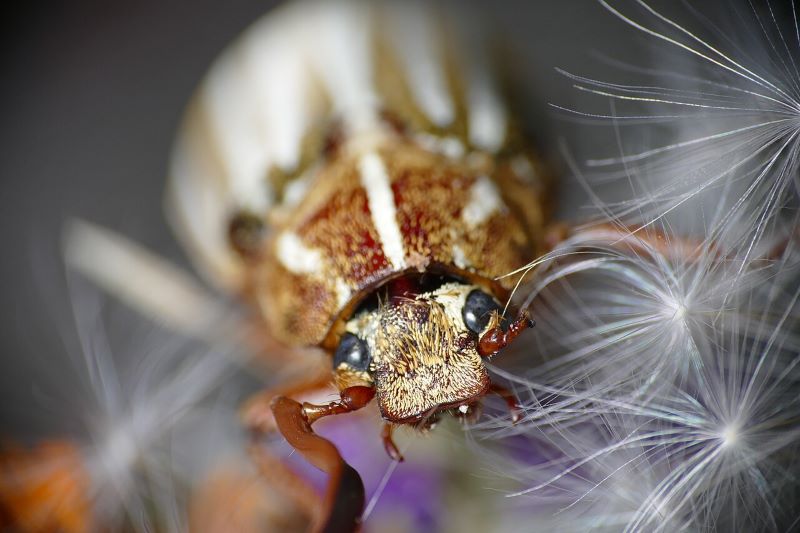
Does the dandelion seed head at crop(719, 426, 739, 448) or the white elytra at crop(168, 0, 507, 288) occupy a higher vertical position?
the white elytra at crop(168, 0, 507, 288)

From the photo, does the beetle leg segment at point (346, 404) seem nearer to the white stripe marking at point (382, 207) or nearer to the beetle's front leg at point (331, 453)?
the beetle's front leg at point (331, 453)

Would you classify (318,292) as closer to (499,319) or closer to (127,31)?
(499,319)

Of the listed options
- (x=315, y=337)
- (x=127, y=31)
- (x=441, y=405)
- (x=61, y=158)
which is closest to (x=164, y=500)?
(x=315, y=337)

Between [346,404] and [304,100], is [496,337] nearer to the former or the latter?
[346,404]

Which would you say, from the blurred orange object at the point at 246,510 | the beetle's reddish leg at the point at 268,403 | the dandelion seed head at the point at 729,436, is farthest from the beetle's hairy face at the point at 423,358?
the blurred orange object at the point at 246,510

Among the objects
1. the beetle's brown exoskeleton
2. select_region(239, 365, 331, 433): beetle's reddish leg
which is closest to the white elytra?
the beetle's brown exoskeleton

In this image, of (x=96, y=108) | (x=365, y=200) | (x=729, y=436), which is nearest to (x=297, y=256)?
(x=365, y=200)

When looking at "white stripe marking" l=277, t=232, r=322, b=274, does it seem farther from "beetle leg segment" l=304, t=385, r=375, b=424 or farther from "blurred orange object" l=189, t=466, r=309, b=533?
"blurred orange object" l=189, t=466, r=309, b=533
